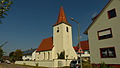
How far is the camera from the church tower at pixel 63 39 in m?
30.1

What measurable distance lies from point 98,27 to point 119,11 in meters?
3.78

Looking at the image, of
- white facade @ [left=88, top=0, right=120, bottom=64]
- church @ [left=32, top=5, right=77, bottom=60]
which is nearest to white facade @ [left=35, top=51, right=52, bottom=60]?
church @ [left=32, top=5, right=77, bottom=60]

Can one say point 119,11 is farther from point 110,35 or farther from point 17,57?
point 17,57

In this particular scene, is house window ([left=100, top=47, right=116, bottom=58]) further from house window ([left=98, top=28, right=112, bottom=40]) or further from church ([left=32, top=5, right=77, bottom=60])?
church ([left=32, top=5, right=77, bottom=60])

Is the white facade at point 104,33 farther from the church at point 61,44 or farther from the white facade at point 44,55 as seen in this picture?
the white facade at point 44,55

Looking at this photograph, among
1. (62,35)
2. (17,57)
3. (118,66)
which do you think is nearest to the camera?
(118,66)

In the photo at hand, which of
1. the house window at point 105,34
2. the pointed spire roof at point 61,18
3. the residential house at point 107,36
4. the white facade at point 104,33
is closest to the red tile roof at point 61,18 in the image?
the pointed spire roof at point 61,18

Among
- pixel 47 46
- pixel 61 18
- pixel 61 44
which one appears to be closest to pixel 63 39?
pixel 61 44

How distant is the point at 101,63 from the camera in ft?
47.3

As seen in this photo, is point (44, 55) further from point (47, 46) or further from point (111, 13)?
point (111, 13)

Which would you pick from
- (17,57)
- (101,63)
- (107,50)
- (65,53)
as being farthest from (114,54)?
(17,57)

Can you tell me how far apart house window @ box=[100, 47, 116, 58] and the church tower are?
14143mm

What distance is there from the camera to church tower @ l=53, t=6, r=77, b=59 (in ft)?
98.6

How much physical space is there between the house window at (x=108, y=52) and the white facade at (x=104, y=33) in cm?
42
